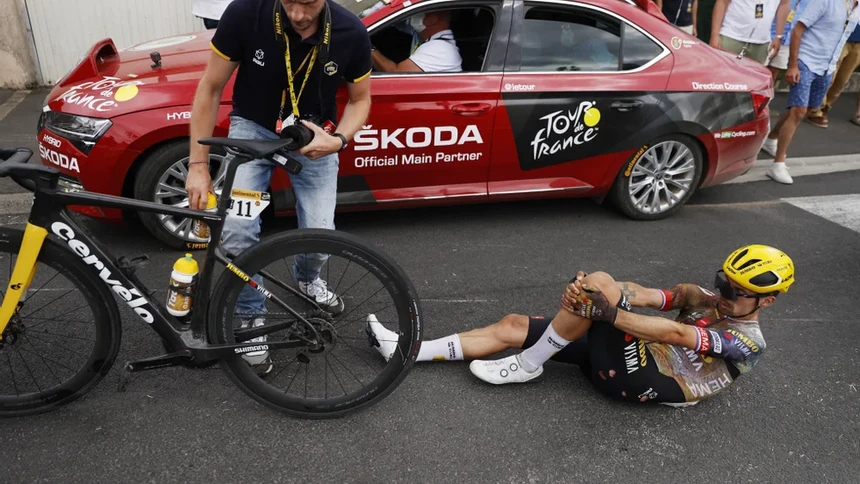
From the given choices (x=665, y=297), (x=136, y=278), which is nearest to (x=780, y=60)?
(x=665, y=297)

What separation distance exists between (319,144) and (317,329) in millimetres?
735

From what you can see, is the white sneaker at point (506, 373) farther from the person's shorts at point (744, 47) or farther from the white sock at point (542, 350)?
the person's shorts at point (744, 47)

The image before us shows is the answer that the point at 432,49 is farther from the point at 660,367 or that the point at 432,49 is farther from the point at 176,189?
the point at 660,367

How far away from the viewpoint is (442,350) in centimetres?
323

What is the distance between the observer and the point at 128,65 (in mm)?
4195

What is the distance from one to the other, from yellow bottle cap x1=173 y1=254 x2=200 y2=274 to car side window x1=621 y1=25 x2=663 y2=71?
10.9 ft

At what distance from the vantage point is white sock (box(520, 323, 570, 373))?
3.01 metres

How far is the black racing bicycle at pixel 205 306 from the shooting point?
2.42 metres

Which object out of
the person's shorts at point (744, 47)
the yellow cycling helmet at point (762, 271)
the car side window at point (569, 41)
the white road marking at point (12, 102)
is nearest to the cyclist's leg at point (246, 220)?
the yellow cycling helmet at point (762, 271)

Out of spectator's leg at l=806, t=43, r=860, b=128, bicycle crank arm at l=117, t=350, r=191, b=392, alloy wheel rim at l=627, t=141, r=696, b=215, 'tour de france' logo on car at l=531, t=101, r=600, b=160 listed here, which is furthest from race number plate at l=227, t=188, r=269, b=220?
spectator's leg at l=806, t=43, r=860, b=128

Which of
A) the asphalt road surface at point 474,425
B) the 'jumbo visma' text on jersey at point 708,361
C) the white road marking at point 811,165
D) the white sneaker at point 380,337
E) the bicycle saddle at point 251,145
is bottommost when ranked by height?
the white road marking at point 811,165

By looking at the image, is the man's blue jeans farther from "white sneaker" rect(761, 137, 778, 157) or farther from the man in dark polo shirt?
"white sneaker" rect(761, 137, 778, 157)

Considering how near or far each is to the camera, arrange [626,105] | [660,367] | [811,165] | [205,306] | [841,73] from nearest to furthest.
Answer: [205,306] → [660,367] → [626,105] → [811,165] → [841,73]

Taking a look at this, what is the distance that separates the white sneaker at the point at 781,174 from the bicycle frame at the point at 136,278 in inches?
207
